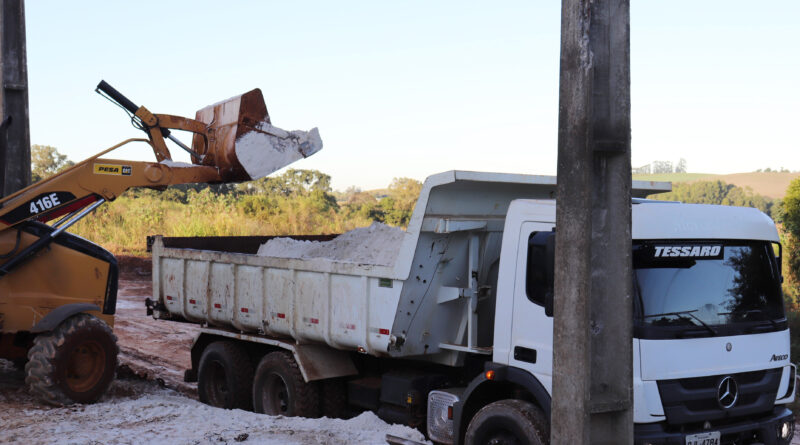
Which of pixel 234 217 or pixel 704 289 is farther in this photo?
pixel 234 217

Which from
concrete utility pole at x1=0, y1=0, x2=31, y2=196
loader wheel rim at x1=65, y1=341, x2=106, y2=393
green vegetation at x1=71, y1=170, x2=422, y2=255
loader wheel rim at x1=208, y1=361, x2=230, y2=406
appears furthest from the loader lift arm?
green vegetation at x1=71, y1=170, x2=422, y2=255

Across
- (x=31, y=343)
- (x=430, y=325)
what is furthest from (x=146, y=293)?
A: (x=430, y=325)

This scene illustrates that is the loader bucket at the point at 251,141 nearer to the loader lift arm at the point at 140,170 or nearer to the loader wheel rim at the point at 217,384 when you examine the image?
the loader lift arm at the point at 140,170

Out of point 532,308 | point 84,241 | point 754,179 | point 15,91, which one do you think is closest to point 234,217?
point 15,91

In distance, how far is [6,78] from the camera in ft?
42.2

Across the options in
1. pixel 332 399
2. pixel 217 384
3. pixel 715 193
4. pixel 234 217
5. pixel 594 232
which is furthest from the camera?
pixel 715 193

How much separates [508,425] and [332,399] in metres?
2.92

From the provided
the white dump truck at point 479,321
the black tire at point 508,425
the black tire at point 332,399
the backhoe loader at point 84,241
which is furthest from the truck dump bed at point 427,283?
the backhoe loader at point 84,241

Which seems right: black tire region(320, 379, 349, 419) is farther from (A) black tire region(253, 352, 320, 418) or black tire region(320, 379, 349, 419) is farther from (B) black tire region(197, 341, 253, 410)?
(B) black tire region(197, 341, 253, 410)

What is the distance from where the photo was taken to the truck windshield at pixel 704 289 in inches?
216

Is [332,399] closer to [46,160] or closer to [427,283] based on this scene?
[427,283]

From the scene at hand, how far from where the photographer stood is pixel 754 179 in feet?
250

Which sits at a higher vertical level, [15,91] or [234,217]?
[15,91]

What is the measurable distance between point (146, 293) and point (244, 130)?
13207 mm
